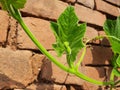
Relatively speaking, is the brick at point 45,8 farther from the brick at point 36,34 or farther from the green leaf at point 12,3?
the green leaf at point 12,3

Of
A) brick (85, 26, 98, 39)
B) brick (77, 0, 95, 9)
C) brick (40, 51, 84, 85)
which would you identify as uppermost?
brick (77, 0, 95, 9)

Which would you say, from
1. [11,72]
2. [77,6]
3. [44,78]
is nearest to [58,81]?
[44,78]

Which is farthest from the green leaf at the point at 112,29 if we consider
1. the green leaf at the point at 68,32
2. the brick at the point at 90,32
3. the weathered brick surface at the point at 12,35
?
the weathered brick surface at the point at 12,35

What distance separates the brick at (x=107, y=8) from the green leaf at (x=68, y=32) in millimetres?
382

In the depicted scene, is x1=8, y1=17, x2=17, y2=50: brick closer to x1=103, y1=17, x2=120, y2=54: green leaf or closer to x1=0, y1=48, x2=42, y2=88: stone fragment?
x1=0, y1=48, x2=42, y2=88: stone fragment

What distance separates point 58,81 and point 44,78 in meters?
0.05

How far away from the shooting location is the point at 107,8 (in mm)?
1188

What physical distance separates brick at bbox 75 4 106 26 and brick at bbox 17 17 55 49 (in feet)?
0.56

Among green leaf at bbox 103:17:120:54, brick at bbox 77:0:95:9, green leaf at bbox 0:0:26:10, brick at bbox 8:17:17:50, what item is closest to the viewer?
green leaf at bbox 0:0:26:10

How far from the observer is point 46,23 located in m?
0.93

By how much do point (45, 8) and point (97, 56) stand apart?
278mm

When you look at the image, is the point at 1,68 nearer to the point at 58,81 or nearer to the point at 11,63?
the point at 11,63

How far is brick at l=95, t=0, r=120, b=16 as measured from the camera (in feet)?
3.78

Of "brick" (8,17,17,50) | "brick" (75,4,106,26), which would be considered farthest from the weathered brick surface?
"brick" (75,4,106,26)
